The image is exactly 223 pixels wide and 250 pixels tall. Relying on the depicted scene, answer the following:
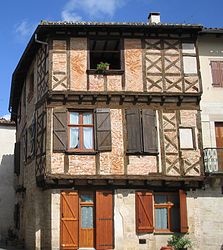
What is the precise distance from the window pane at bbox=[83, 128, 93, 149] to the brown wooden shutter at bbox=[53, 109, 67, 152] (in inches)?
31.4

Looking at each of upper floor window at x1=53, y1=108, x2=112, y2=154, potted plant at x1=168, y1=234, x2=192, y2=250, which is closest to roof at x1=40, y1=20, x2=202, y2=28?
upper floor window at x1=53, y1=108, x2=112, y2=154

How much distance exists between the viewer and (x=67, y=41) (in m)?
16.2

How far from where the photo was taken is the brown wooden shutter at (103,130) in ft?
50.6

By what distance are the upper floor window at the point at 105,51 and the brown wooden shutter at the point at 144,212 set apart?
587cm

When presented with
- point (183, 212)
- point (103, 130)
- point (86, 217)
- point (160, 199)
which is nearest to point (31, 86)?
point (103, 130)

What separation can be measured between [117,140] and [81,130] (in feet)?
4.72

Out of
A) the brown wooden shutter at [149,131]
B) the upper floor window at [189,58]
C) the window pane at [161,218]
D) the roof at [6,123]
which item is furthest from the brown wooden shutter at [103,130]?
the roof at [6,123]

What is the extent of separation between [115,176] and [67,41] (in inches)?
223

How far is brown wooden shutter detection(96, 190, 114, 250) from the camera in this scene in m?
14.9

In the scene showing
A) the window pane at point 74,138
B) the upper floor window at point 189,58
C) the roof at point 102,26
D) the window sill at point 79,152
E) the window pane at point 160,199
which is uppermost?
the roof at point 102,26

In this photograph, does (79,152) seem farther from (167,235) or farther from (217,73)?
(217,73)

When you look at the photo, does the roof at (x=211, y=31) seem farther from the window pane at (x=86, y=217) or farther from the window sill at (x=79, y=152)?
the window pane at (x=86, y=217)

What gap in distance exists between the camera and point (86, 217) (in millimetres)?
15172

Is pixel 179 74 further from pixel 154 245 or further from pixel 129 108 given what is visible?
pixel 154 245
